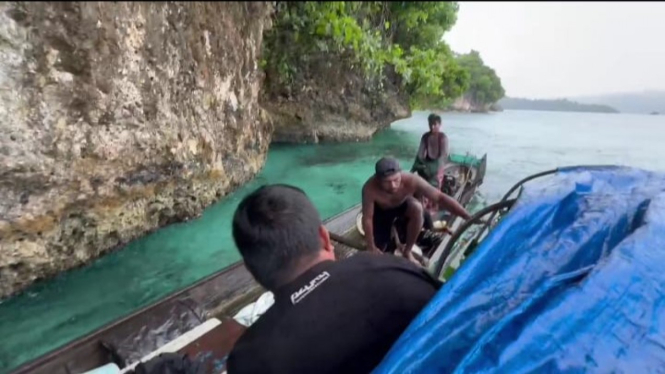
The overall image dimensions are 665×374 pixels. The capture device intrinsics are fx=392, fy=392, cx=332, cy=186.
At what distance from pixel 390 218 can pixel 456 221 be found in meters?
1.27

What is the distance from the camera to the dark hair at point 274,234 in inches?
49.9

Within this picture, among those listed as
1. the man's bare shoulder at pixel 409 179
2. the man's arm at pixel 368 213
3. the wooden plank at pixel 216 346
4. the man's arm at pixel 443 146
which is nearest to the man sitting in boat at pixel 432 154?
the man's arm at pixel 443 146

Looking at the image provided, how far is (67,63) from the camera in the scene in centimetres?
221

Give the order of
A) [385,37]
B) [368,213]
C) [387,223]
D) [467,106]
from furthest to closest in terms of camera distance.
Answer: [467,106]
[387,223]
[368,213]
[385,37]

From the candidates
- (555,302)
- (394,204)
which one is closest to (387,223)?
(394,204)

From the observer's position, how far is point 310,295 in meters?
1.18

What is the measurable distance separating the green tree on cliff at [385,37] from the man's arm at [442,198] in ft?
2.66

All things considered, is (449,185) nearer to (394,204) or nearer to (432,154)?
(432,154)

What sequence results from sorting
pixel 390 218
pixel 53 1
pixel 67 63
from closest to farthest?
pixel 53 1 → pixel 67 63 → pixel 390 218

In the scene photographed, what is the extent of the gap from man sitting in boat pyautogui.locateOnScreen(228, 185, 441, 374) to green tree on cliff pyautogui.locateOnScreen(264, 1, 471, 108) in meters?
0.58

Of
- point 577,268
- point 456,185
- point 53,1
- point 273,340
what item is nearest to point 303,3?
point 53,1

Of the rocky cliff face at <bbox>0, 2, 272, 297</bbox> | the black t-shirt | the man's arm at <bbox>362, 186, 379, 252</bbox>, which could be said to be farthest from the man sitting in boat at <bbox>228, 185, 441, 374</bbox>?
the man's arm at <bbox>362, 186, 379, 252</bbox>

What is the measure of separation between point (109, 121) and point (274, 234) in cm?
273

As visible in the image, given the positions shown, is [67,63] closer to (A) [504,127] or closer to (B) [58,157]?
(B) [58,157]
